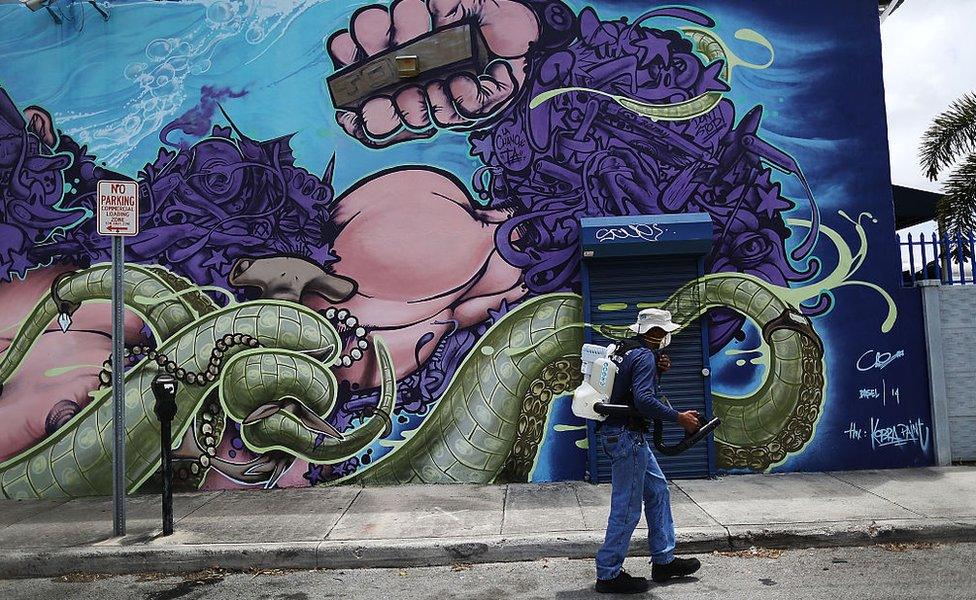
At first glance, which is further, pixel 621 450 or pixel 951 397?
pixel 951 397

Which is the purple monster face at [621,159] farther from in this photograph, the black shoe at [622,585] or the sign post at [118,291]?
the black shoe at [622,585]

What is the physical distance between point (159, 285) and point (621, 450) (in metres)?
5.70

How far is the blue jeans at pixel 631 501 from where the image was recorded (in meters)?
5.95

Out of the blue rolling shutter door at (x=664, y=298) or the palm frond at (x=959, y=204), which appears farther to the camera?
the palm frond at (x=959, y=204)

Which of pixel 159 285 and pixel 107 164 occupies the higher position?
pixel 107 164

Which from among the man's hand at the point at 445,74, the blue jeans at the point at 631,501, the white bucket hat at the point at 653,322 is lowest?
the blue jeans at the point at 631,501

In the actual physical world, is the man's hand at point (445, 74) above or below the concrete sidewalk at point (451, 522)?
above

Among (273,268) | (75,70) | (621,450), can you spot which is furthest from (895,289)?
(75,70)

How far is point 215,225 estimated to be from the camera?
9273 millimetres

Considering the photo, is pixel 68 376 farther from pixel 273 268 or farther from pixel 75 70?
pixel 75 70

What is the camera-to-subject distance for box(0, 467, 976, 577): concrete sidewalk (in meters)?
6.84
